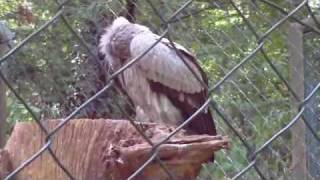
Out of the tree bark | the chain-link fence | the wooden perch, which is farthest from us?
the chain-link fence

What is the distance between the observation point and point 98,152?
1.55m

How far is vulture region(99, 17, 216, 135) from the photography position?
128 inches

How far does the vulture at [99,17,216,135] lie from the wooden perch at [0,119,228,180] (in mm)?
1524

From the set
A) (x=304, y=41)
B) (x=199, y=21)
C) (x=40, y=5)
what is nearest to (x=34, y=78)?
(x=40, y=5)

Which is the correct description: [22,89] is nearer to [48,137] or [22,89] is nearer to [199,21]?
[199,21]

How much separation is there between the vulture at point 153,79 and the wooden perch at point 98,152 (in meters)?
1.52

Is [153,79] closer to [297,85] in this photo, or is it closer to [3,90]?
[297,85]

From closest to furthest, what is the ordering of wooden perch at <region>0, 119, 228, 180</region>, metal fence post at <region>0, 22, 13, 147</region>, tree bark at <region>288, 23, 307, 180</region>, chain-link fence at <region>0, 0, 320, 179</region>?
wooden perch at <region>0, 119, 228, 180</region>
metal fence post at <region>0, 22, 13, 147</region>
tree bark at <region>288, 23, 307, 180</region>
chain-link fence at <region>0, 0, 320, 179</region>

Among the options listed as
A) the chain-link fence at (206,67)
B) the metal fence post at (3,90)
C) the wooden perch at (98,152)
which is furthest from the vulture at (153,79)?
the wooden perch at (98,152)

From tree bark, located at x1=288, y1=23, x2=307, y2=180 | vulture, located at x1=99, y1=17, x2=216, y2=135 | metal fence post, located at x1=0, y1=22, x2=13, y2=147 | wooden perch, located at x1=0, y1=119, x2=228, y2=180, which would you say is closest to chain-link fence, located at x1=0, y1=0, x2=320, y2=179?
vulture, located at x1=99, y1=17, x2=216, y2=135

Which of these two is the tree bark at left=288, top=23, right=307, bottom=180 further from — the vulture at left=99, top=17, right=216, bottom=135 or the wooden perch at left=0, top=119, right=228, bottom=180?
the wooden perch at left=0, top=119, right=228, bottom=180

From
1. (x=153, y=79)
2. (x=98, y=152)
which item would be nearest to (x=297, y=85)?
(x=153, y=79)

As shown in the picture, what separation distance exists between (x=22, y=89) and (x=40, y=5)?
42 cm

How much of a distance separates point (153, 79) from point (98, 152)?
6.05 ft
